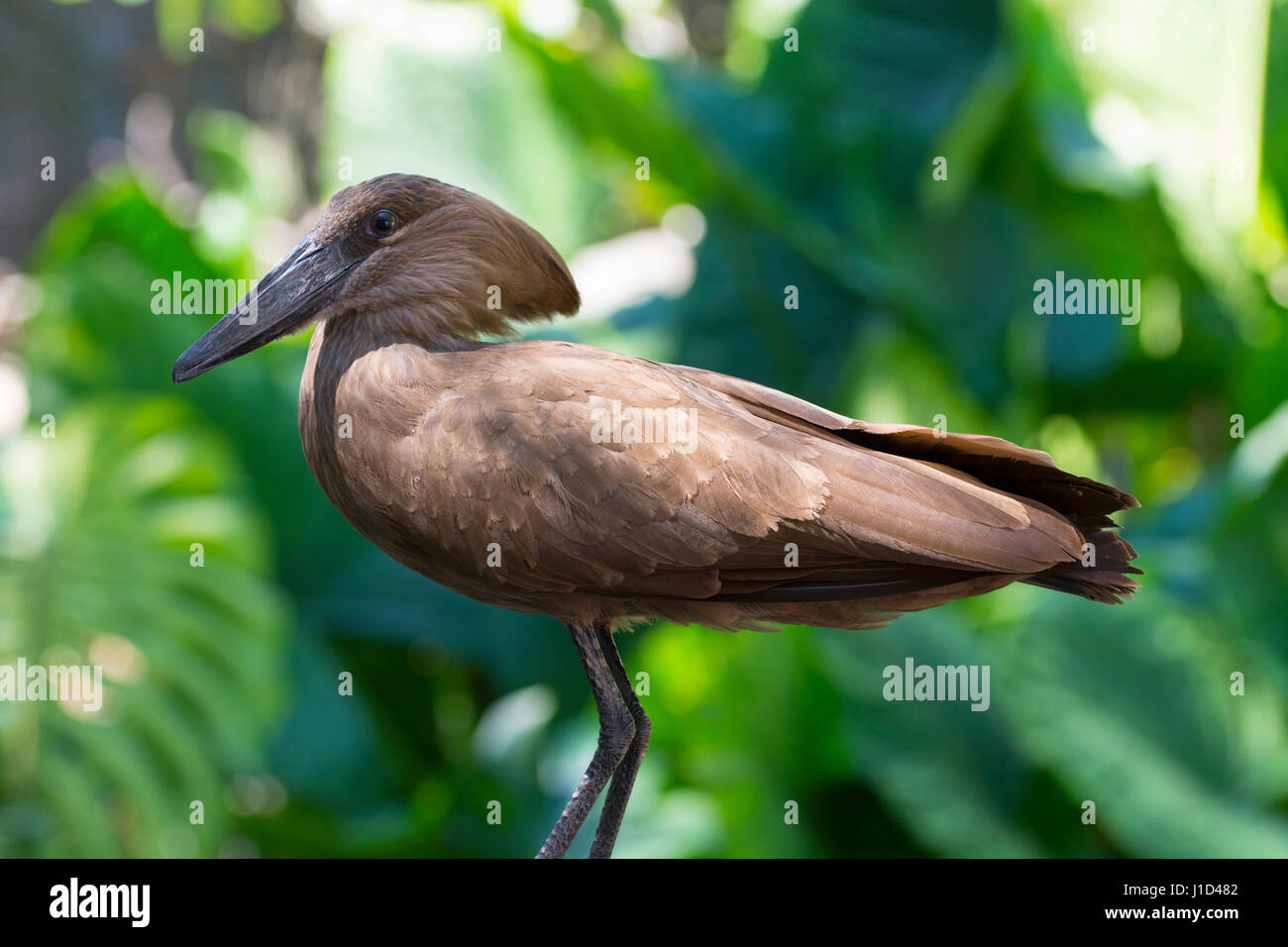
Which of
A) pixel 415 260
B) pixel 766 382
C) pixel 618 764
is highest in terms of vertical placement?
pixel 766 382

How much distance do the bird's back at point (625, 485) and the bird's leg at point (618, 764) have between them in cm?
6

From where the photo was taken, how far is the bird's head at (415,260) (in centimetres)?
62

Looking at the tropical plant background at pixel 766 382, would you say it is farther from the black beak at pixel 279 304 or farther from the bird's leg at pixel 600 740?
the black beak at pixel 279 304

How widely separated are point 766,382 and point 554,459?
6.91 feet

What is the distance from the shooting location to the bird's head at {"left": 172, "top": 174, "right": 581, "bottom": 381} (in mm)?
617

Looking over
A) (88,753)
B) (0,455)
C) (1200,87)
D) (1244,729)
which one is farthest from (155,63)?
(1244,729)

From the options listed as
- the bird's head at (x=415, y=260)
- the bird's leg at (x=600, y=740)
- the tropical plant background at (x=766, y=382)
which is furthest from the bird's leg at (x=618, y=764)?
the tropical plant background at (x=766, y=382)

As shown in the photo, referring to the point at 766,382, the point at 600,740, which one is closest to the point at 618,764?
the point at 600,740

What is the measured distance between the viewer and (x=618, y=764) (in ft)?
2.25

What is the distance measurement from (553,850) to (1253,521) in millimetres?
2130

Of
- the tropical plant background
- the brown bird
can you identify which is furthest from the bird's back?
the tropical plant background

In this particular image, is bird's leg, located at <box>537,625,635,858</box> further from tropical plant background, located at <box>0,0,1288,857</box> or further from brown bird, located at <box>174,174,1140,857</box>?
tropical plant background, located at <box>0,0,1288,857</box>

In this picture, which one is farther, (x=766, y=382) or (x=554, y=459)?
(x=766, y=382)

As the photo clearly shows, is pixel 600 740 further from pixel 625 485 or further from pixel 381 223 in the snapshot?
pixel 381 223
